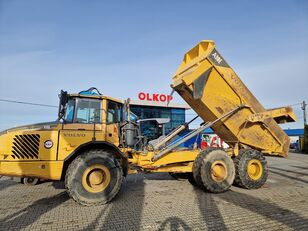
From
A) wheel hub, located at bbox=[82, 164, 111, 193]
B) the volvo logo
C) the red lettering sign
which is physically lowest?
wheel hub, located at bbox=[82, 164, 111, 193]

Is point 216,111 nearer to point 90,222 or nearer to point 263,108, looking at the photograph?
point 263,108

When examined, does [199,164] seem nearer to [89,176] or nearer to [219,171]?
[219,171]

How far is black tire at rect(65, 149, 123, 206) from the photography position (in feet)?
17.3

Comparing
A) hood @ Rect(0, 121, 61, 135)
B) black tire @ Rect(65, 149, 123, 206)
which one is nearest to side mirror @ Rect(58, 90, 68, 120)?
hood @ Rect(0, 121, 61, 135)

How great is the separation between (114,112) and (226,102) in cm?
307

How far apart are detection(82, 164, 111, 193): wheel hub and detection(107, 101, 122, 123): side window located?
1.25 metres

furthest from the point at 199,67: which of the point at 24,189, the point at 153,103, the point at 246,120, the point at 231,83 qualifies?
the point at 153,103

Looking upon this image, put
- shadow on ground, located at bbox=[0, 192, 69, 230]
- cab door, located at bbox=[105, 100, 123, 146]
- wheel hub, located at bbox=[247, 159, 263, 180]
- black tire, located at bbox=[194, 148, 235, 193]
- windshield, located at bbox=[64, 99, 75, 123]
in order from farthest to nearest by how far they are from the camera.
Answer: wheel hub, located at bbox=[247, 159, 263, 180] < black tire, located at bbox=[194, 148, 235, 193] < cab door, located at bbox=[105, 100, 123, 146] < windshield, located at bbox=[64, 99, 75, 123] < shadow on ground, located at bbox=[0, 192, 69, 230]

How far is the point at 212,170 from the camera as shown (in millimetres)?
6641

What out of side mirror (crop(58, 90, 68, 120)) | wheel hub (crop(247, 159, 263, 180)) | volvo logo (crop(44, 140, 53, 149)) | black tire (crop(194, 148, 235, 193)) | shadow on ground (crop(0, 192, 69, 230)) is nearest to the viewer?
shadow on ground (crop(0, 192, 69, 230))

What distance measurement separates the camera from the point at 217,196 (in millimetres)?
6258

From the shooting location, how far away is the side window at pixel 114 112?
6340mm

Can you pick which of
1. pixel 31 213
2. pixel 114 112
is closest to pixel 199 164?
pixel 114 112

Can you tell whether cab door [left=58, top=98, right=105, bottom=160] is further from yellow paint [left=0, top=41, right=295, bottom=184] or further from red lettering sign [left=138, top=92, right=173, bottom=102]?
red lettering sign [left=138, top=92, right=173, bottom=102]
